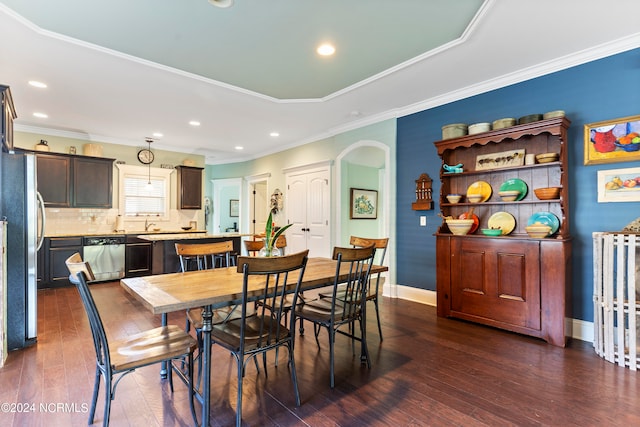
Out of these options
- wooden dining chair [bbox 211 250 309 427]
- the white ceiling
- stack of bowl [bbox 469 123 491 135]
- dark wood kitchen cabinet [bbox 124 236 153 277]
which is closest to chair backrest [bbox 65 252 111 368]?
wooden dining chair [bbox 211 250 309 427]

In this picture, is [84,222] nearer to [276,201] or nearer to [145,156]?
[145,156]

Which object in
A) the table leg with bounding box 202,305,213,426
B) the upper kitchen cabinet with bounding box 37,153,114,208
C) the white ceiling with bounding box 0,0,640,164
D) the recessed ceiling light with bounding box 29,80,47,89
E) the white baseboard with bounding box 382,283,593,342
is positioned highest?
the white ceiling with bounding box 0,0,640,164

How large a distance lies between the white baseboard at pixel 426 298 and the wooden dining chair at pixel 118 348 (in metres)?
3.22

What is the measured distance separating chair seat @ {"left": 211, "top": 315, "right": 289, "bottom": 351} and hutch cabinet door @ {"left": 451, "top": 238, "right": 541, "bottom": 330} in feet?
7.57

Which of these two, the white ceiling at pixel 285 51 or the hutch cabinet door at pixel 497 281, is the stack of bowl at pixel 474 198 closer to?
the hutch cabinet door at pixel 497 281

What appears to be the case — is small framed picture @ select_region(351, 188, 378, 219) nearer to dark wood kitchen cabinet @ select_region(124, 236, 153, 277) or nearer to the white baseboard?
the white baseboard

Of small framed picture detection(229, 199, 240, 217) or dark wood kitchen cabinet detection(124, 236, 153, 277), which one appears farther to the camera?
small framed picture detection(229, 199, 240, 217)

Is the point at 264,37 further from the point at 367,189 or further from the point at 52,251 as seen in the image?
the point at 52,251

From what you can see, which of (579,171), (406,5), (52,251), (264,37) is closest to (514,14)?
(406,5)

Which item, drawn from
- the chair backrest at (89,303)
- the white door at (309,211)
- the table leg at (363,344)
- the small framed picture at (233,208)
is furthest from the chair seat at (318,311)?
the small framed picture at (233,208)

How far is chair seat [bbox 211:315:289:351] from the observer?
185 cm

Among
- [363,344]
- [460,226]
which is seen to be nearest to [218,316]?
[363,344]

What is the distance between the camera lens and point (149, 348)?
1790 mm

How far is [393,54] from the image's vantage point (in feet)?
10.2
